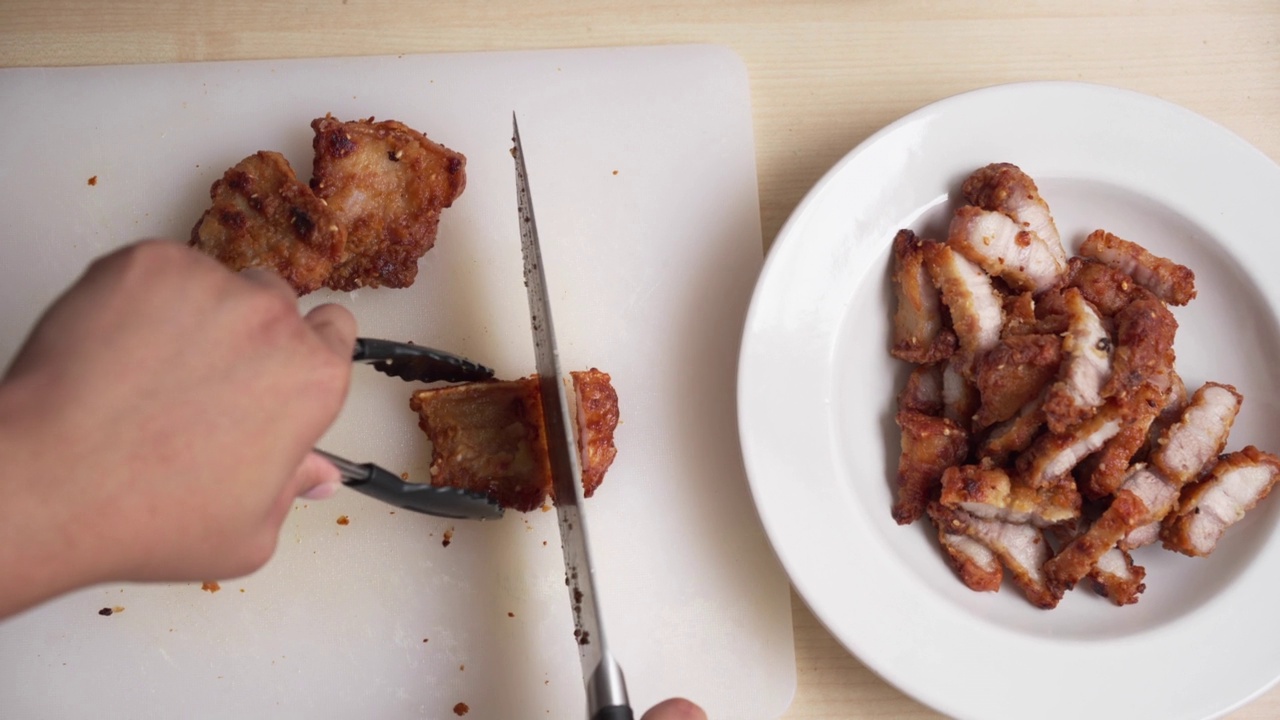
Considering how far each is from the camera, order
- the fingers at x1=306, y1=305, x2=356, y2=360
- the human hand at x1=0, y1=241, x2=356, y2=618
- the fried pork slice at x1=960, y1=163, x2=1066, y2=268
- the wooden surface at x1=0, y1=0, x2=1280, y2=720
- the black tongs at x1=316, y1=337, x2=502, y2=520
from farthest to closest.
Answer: the wooden surface at x1=0, y1=0, x2=1280, y2=720 < the fried pork slice at x1=960, y1=163, x2=1066, y2=268 < the black tongs at x1=316, y1=337, x2=502, y2=520 < the fingers at x1=306, y1=305, x2=356, y2=360 < the human hand at x1=0, y1=241, x2=356, y2=618

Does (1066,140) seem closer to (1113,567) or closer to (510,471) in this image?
(1113,567)

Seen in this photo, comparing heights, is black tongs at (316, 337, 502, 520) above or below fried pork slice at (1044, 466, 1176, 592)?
above

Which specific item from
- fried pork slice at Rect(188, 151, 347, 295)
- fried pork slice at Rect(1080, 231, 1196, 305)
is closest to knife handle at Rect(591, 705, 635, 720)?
fried pork slice at Rect(188, 151, 347, 295)

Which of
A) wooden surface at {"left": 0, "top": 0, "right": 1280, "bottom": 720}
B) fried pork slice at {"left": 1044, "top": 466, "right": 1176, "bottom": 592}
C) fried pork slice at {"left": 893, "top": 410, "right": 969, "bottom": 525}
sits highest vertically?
wooden surface at {"left": 0, "top": 0, "right": 1280, "bottom": 720}

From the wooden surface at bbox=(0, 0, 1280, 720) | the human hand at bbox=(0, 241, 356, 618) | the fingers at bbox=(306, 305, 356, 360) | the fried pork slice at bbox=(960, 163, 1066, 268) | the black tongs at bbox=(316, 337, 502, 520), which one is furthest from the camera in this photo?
the wooden surface at bbox=(0, 0, 1280, 720)

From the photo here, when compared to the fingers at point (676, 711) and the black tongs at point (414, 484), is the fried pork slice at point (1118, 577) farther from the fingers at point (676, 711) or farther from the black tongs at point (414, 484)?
the black tongs at point (414, 484)

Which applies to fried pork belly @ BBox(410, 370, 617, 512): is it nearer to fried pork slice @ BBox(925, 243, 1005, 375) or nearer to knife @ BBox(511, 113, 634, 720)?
knife @ BBox(511, 113, 634, 720)

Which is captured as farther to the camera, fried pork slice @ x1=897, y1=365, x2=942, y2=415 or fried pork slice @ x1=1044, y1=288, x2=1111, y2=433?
fried pork slice @ x1=897, y1=365, x2=942, y2=415
